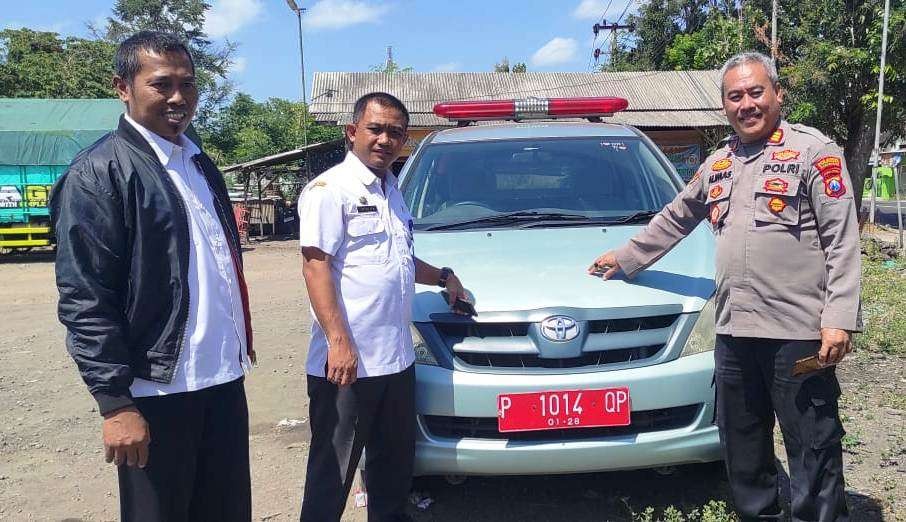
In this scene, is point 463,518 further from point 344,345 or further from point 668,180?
point 668,180

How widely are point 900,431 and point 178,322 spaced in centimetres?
359

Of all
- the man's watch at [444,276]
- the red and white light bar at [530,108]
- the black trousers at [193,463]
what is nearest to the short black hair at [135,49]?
the black trousers at [193,463]

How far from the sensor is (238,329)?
1914 millimetres

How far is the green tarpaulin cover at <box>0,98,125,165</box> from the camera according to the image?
41.8 ft

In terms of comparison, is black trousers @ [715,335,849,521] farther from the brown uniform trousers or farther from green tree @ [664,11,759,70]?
green tree @ [664,11,759,70]

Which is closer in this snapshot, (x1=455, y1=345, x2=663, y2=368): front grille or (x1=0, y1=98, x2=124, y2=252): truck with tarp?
(x1=455, y1=345, x2=663, y2=368): front grille

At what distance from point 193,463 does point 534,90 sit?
1848 centimetres

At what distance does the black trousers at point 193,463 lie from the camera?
1.76 m

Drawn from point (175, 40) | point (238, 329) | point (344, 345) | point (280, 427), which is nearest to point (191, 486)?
point (238, 329)

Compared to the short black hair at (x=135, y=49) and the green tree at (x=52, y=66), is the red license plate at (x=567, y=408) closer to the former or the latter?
the short black hair at (x=135, y=49)

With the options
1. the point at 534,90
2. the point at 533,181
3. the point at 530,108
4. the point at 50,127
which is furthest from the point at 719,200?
the point at 534,90

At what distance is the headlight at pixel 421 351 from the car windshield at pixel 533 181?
2.91 feet

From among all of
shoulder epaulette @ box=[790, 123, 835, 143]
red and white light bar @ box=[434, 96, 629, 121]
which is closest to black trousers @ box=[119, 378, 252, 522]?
shoulder epaulette @ box=[790, 123, 835, 143]

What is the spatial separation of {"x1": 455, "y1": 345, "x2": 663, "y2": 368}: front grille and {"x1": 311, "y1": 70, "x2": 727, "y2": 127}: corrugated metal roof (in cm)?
1359
